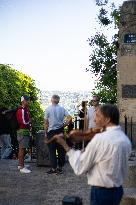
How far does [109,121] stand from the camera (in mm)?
4406

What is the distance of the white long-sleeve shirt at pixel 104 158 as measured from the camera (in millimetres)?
4234

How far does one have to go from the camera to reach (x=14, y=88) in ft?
130

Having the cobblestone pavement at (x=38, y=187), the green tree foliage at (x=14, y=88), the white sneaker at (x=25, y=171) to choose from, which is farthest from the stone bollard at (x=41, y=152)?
the green tree foliage at (x=14, y=88)

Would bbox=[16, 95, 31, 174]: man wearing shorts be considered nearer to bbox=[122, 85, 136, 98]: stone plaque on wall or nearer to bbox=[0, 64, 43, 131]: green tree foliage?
bbox=[122, 85, 136, 98]: stone plaque on wall

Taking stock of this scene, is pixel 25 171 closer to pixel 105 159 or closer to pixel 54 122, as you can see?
pixel 54 122

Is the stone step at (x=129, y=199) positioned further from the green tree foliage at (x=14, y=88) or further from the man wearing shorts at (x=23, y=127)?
the green tree foliage at (x=14, y=88)

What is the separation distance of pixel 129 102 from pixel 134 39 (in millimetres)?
1904

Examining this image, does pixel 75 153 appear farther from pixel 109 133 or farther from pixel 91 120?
pixel 91 120

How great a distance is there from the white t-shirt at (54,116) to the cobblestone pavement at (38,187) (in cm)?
113

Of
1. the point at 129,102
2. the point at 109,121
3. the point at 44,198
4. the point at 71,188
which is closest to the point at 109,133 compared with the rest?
the point at 109,121

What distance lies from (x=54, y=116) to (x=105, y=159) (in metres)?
5.90

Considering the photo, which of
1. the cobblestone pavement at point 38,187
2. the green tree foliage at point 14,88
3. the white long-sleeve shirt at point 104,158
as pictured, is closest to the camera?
the white long-sleeve shirt at point 104,158

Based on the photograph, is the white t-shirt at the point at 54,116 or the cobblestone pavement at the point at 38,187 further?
the white t-shirt at the point at 54,116

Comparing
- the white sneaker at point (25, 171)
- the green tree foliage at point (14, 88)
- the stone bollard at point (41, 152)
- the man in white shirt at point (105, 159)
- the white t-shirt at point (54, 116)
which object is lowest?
the white sneaker at point (25, 171)
